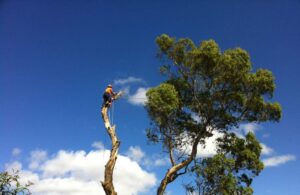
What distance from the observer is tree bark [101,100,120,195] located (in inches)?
679

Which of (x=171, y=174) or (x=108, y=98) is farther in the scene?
(x=171, y=174)

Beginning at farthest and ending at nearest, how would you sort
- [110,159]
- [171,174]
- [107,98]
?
[171,174], [107,98], [110,159]

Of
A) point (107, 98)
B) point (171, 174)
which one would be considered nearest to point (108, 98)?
point (107, 98)

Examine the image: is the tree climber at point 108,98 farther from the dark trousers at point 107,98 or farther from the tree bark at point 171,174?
the tree bark at point 171,174

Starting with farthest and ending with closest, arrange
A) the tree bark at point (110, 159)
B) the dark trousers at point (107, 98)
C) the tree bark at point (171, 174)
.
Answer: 1. the tree bark at point (171, 174)
2. the dark trousers at point (107, 98)
3. the tree bark at point (110, 159)

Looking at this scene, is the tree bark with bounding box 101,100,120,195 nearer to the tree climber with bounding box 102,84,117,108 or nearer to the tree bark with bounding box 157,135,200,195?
the tree climber with bounding box 102,84,117,108

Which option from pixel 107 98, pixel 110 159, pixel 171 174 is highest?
pixel 107 98

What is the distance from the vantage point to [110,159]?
17.6m

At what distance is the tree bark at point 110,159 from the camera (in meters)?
17.2

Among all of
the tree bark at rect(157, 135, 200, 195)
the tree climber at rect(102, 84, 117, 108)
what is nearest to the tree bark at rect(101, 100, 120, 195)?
the tree climber at rect(102, 84, 117, 108)

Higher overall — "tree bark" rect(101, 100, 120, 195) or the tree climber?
the tree climber

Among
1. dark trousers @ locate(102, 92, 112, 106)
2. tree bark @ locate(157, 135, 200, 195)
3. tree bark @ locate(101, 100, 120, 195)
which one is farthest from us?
tree bark @ locate(157, 135, 200, 195)

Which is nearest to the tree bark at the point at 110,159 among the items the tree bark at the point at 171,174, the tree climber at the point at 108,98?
the tree climber at the point at 108,98

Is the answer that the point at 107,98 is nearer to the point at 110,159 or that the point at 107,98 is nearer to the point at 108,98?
the point at 108,98
